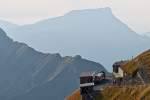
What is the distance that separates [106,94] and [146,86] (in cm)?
875

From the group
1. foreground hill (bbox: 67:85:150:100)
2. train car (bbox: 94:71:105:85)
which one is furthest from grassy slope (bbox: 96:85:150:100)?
train car (bbox: 94:71:105:85)

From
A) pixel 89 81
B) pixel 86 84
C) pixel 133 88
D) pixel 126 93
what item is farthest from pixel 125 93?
pixel 89 81

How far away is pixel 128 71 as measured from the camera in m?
90.1

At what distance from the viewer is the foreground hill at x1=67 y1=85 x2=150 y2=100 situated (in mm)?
73875

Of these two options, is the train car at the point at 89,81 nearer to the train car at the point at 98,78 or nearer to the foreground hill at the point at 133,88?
the train car at the point at 98,78

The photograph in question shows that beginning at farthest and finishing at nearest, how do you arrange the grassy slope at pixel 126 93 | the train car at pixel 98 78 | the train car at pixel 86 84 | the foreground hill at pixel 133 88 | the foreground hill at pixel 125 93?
the train car at pixel 98 78 → the train car at pixel 86 84 → the foreground hill at pixel 133 88 → the grassy slope at pixel 126 93 → the foreground hill at pixel 125 93

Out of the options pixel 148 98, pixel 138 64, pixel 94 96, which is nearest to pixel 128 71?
pixel 138 64

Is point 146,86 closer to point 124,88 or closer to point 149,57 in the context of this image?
point 124,88

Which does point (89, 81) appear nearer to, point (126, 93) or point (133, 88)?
point (126, 93)

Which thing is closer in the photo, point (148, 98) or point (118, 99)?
point (148, 98)

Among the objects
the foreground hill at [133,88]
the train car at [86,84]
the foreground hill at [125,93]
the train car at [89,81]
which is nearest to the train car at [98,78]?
the train car at [89,81]

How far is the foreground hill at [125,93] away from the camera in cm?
7388

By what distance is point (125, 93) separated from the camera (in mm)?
79188

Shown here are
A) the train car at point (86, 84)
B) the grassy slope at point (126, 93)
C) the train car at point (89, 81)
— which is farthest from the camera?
the train car at point (89, 81)
